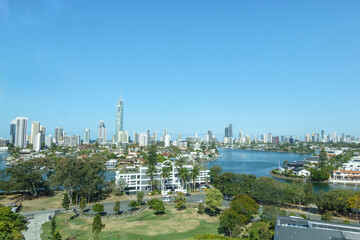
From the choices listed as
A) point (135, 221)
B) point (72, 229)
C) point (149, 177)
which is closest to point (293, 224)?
point (135, 221)

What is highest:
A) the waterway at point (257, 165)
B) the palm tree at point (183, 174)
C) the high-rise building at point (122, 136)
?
the high-rise building at point (122, 136)

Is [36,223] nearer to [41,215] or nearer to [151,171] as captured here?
[41,215]

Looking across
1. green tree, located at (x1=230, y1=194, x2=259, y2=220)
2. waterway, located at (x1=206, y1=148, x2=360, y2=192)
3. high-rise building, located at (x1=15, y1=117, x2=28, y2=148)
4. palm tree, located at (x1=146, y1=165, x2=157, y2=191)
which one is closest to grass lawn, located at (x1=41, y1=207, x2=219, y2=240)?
green tree, located at (x1=230, y1=194, x2=259, y2=220)

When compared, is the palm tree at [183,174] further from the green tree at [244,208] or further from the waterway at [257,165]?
the waterway at [257,165]

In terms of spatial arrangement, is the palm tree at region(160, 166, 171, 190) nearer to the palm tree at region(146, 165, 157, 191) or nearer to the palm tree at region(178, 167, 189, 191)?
the palm tree at region(146, 165, 157, 191)

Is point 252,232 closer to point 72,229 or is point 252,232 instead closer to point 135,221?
point 135,221

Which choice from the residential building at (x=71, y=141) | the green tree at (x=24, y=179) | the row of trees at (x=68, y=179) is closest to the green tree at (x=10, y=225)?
the row of trees at (x=68, y=179)
